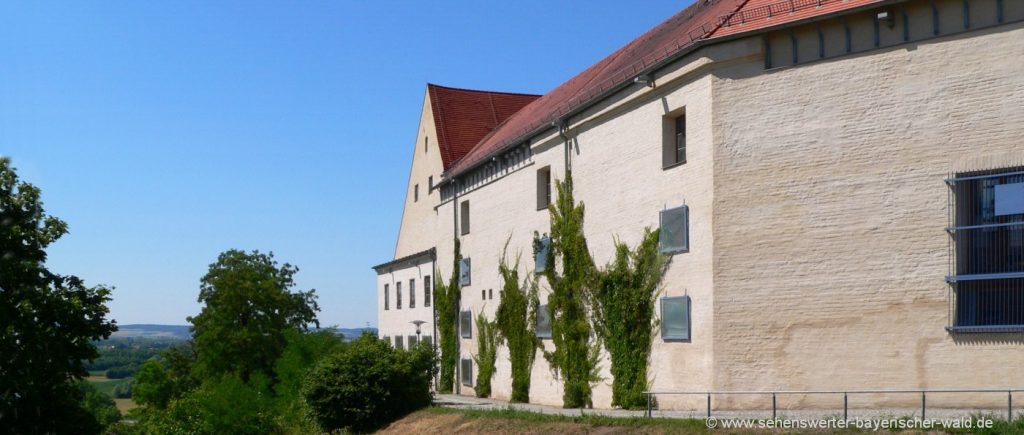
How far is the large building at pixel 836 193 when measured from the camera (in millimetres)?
17438

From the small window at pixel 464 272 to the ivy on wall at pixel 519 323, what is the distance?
3992 millimetres

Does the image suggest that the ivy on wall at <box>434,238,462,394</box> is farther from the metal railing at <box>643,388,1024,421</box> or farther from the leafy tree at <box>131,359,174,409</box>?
the leafy tree at <box>131,359,174,409</box>

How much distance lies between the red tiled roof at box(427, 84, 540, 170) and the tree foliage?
14.5 m

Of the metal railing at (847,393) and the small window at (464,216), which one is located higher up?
the small window at (464,216)

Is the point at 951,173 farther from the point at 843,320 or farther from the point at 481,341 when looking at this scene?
the point at 481,341

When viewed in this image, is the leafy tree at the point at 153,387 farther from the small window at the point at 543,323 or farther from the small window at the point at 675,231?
the small window at the point at 675,231

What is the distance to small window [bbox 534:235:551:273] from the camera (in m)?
28.0

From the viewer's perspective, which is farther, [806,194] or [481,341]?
[481,341]

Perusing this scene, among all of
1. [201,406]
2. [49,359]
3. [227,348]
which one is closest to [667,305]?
[49,359]

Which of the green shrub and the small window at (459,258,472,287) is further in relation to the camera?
the small window at (459,258,472,287)

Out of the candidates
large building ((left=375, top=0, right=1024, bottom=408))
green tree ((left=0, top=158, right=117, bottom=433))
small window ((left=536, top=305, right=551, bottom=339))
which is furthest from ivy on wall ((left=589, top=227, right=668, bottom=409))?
green tree ((left=0, top=158, right=117, bottom=433))

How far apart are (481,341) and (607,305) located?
9956mm

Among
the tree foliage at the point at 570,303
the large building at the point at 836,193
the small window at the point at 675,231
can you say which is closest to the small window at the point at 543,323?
the tree foliage at the point at 570,303

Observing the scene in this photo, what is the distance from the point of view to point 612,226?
24.4m
